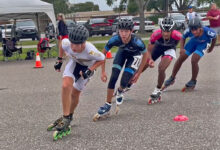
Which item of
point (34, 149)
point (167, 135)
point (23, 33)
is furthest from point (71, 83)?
point (23, 33)

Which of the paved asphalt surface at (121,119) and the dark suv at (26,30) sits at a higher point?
the paved asphalt surface at (121,119)

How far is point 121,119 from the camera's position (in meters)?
6.58

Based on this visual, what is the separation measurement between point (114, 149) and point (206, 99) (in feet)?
12.0

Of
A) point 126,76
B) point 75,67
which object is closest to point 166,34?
point 126,76

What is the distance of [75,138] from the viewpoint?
5.55m

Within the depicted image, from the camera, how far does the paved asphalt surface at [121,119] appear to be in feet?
17.2

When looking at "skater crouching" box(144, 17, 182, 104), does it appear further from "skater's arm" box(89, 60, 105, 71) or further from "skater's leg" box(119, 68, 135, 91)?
"skater's arm" box(89, 60, 105, 71)

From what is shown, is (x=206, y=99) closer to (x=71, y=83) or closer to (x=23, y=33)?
(x=71, y=83)

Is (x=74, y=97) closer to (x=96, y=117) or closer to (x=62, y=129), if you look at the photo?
(x=96, y=117)

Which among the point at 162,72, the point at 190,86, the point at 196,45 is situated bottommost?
the point at 190,86

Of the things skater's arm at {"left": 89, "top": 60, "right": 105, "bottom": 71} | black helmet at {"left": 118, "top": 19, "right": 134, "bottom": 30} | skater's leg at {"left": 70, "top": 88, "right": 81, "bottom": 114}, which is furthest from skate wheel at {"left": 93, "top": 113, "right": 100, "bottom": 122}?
black helmet at {"left": 118, "top": 19, "right": 134, "bottom": 30}

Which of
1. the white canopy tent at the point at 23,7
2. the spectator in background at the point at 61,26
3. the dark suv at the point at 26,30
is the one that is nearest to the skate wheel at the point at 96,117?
the white canopy tent at the point at 23,7

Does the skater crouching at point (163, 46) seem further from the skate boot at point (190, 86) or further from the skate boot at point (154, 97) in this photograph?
the skate boot at point (190, 86)

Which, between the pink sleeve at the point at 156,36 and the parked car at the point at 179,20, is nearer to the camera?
the pink sleeve at the point at 156,36
